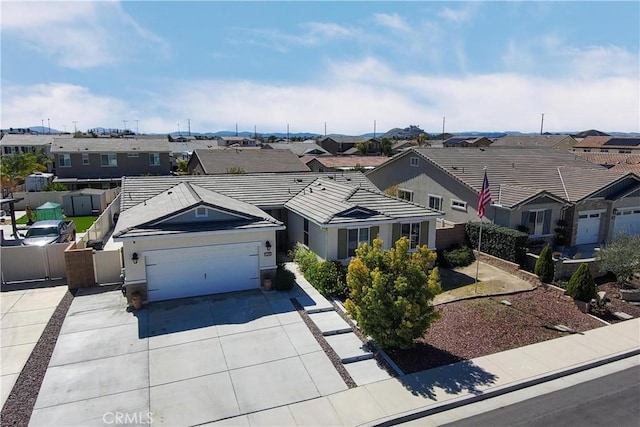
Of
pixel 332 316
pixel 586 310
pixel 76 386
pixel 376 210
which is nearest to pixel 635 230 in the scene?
pixel 586 310

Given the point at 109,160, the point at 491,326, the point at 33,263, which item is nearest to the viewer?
the point at 491,326

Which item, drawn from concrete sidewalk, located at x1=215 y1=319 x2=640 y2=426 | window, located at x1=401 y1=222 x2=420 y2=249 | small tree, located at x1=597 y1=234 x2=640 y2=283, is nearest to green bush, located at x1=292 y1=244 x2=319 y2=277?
window, located at x1=401 y1=222 x2=420 y2=249

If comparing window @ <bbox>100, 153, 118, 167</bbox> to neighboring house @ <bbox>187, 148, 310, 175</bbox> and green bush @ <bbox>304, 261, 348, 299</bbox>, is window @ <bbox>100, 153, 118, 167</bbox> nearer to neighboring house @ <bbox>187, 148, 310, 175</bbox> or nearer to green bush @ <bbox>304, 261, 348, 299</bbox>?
neighboring house @ <bbox>187, 148, 310, 175</bbox>

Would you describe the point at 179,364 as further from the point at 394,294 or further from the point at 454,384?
the point at 454,384

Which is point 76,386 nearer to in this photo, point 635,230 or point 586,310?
point 586,310

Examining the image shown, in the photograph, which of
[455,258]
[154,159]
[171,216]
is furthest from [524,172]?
[154,159]

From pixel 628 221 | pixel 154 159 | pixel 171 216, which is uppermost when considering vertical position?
pixel 154 159

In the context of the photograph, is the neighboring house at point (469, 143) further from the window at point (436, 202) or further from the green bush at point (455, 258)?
the green bush at point (455, 258)

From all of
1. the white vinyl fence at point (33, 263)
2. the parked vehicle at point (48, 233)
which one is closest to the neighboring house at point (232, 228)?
the white vinyl fence at point (33, 263)
